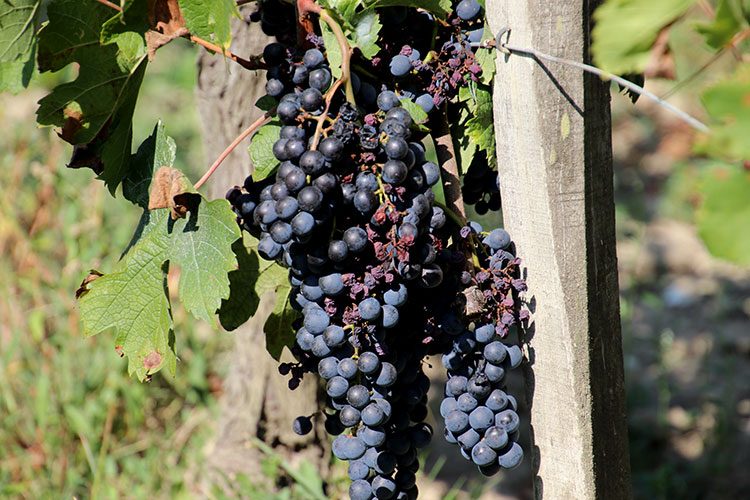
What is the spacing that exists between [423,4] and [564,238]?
467 mm

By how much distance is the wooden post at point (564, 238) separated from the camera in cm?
115

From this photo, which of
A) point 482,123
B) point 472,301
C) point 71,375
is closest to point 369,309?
point 472,301

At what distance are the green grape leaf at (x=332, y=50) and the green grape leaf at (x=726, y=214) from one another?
63 centimetres

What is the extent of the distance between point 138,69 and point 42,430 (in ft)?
6.41

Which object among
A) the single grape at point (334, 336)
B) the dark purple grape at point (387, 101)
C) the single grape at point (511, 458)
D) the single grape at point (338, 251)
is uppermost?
the dark purple grape at point (387, 101)

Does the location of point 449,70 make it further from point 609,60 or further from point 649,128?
point 649,128

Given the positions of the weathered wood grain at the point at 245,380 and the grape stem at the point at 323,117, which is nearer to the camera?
the grape stem at the point at 323,117

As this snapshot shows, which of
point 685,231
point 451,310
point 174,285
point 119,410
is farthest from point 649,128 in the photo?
point 451,310

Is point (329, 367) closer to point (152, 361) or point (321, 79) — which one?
point (152, 361)

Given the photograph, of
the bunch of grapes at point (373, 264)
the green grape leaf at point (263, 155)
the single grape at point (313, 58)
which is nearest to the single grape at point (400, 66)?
the bunch of grapes at point (373, 264)

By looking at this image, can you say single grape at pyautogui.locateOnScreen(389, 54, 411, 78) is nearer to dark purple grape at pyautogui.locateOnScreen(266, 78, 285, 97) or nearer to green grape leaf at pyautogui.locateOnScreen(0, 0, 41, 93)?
dark purple grape at pyautogui.locateOnScreen(266, 78, 285, 97)

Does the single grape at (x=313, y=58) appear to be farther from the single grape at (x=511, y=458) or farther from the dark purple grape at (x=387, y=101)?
the single grape at (x=511, y=458)

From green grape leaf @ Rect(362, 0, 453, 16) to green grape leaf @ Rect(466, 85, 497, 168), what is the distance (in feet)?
0.50

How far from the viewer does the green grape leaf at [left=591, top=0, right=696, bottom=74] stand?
69 centimetres
